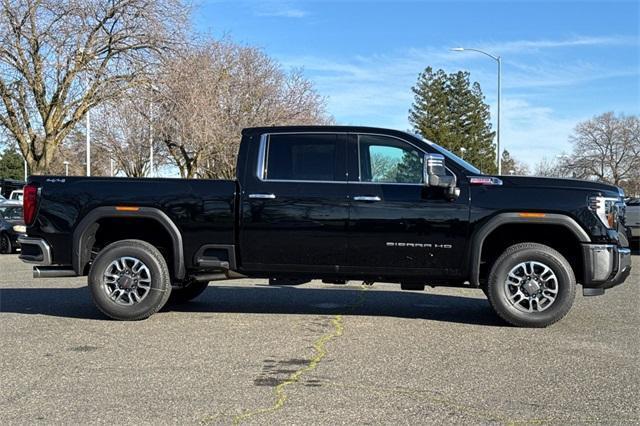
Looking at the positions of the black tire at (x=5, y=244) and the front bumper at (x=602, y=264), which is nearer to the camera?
the front bumper at (x=602, y=264)

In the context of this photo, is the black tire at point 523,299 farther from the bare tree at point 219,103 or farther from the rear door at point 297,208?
the bare tree at point 219,103

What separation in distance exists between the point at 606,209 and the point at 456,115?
71.9 metres

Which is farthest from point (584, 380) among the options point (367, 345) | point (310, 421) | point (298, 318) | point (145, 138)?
point (145, 138)

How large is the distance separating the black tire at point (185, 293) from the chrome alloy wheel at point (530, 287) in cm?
375

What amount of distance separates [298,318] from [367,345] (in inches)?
59.6

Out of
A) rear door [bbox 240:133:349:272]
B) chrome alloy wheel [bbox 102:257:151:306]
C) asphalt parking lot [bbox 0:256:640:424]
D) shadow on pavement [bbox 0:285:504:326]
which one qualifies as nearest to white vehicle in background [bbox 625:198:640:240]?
asphalt parking lot [bbox 0:256:640:424]

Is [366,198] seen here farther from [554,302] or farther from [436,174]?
[554,302]

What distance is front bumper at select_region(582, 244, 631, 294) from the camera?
667cm

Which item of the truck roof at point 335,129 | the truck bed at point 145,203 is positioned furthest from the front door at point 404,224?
the truck bed at point 145,203

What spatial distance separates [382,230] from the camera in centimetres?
688

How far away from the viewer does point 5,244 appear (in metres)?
18.0

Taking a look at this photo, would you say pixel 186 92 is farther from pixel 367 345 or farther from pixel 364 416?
pixel 364 416

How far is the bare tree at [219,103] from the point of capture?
2447 centimetres

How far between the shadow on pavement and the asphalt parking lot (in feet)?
0.17
